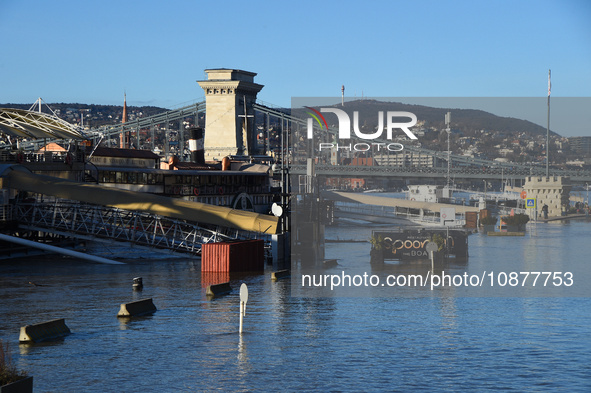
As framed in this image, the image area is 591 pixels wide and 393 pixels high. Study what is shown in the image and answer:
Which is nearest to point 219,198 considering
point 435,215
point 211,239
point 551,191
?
point 435,215

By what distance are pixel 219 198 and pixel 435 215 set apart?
30845mm

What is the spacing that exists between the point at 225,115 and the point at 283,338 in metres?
131

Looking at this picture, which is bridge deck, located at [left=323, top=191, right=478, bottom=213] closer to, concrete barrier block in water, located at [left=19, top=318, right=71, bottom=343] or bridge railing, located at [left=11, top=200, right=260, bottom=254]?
bridge railing, located at [left=11, top=200, right=260, bottom=254]

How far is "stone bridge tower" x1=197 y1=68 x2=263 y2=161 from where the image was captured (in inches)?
6457

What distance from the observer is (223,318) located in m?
41.3

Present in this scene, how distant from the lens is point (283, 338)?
36.8 meters

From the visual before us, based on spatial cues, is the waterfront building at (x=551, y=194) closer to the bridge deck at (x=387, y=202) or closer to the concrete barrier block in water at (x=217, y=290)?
the bridge deck at (x=387, y=202)

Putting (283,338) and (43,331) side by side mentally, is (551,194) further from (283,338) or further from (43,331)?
(43,331)

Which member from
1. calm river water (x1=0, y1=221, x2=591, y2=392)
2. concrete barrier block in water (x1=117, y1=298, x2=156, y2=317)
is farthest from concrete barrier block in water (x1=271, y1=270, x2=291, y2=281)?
concrete barrier block in water (x1=117, y1=298, x2=156, y2=317)

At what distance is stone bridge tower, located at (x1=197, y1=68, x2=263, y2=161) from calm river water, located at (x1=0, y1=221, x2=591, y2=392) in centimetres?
10293

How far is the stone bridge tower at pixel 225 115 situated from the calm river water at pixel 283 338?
103 m

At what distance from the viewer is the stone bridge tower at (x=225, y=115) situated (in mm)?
164000

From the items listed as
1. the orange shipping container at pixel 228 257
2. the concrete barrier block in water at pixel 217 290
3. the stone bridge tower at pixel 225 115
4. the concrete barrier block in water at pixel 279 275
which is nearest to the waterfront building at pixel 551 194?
the concrete barrier block in water at pixel 279 275

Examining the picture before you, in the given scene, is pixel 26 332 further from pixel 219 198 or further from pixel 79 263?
pixel 219 198
